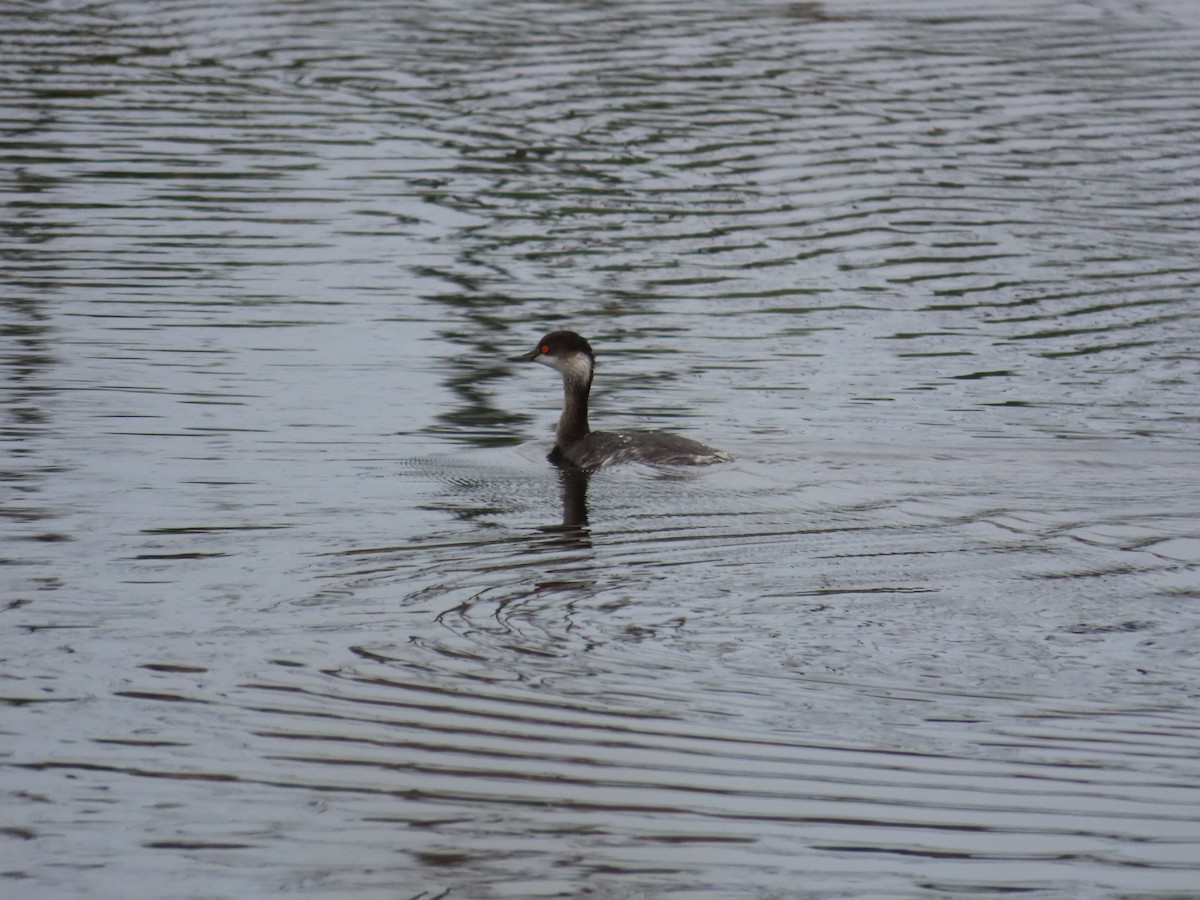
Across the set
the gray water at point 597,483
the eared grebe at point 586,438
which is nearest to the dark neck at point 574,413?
the eared grebe at point 586,438

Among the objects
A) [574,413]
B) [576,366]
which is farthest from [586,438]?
[576,366]

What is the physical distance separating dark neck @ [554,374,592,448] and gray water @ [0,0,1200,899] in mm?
262

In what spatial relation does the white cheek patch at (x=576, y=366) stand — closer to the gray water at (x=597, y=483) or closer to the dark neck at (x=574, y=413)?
the dark neck at (x=574, y=413)

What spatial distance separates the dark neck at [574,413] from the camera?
12.1 meters

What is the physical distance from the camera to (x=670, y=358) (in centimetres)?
1424

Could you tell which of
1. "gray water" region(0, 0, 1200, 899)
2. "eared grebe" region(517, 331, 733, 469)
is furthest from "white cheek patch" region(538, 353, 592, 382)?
"gray water" region(0, 0, 1200, 899)

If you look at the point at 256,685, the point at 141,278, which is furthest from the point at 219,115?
the point at 256,685

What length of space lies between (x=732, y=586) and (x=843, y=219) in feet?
32.0

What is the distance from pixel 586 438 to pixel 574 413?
27cm

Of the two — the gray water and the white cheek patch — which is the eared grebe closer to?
the white cheek patch

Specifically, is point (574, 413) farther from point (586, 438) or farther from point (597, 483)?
point (597, 483)

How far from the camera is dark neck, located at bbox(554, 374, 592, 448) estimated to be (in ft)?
39.6

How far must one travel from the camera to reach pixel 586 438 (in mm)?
11914

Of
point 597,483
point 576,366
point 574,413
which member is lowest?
point 597,483
